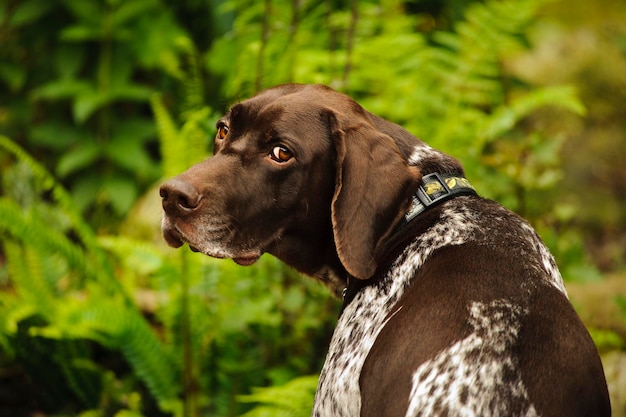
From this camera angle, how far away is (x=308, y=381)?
12.9 ft

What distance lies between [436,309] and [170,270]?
2.39 meters

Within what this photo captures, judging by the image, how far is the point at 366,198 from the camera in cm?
281

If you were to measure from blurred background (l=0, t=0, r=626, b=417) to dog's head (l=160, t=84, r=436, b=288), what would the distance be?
1.04 metres

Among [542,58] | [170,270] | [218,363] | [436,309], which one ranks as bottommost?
[542,58]

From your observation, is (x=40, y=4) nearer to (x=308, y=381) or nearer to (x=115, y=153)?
(x=115, y=153)

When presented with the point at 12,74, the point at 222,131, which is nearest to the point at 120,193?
the point at 12,74

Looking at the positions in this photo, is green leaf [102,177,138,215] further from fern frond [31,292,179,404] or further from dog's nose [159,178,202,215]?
dog's nose [159,178,202,215]

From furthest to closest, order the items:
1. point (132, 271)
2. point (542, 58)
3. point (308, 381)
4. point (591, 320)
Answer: point (542, 58) → point (132, 271) → point (591, 320) → point (308, 381)

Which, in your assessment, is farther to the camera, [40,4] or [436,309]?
[40,4]

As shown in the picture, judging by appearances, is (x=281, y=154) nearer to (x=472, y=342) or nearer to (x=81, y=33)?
(x=472, y=342)

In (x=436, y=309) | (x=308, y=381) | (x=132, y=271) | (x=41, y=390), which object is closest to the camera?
(x=436, y=309)

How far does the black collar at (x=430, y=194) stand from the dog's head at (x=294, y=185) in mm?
72

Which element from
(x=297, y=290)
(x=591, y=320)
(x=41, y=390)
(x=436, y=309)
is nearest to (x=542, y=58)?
(x=591, y=320)

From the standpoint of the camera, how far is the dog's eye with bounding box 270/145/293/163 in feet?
9.57
